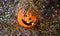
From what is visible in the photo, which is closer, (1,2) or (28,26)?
(28,26)

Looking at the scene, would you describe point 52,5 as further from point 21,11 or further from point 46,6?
point 21,11

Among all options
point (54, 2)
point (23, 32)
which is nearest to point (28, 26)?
point (23, 32)

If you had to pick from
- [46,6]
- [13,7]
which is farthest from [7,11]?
[46,6]

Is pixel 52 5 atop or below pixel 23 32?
atop

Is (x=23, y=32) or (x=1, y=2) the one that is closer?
(x=23, y=32)

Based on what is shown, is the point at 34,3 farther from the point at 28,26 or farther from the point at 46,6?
the point at 28,26

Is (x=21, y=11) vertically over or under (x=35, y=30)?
over
